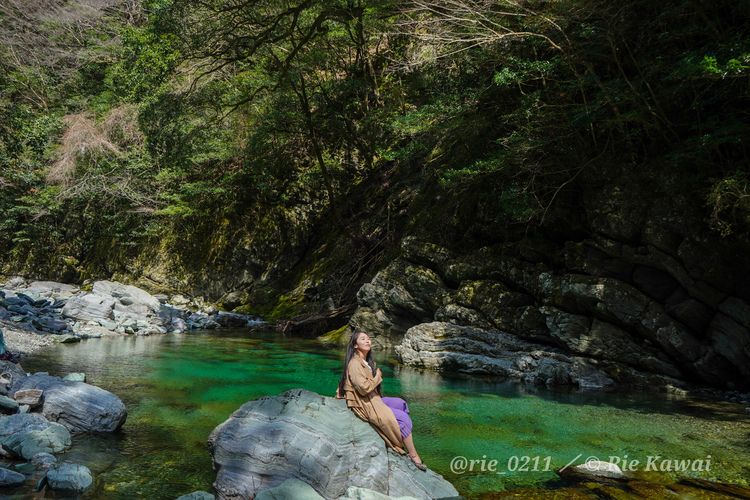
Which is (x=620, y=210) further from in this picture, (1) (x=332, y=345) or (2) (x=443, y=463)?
(1) (x=332, y=345)

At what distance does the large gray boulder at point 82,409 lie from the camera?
203 inches

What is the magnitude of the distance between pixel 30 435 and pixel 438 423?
14.5ft

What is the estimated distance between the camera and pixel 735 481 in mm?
4129

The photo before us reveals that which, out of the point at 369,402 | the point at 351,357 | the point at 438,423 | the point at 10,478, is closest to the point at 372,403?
the point at 369,402

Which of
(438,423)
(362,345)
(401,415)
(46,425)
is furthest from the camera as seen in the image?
(438,423)

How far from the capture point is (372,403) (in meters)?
4.04

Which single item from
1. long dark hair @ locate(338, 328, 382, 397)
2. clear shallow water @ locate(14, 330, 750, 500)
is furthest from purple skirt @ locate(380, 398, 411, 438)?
clear shallow water @ locate(14, 330, 750, 500)

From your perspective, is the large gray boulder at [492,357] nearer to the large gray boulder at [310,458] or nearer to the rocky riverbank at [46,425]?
the large gray boulder at [310,458]

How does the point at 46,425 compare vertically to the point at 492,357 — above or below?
below

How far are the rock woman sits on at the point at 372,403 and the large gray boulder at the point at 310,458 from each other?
84 millimetres

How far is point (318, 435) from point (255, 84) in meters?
14.9

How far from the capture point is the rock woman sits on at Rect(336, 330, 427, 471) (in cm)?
396

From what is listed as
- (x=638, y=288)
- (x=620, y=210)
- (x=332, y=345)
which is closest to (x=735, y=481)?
(x=638, y=288)

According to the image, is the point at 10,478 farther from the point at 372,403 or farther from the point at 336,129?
the point at 336,129
